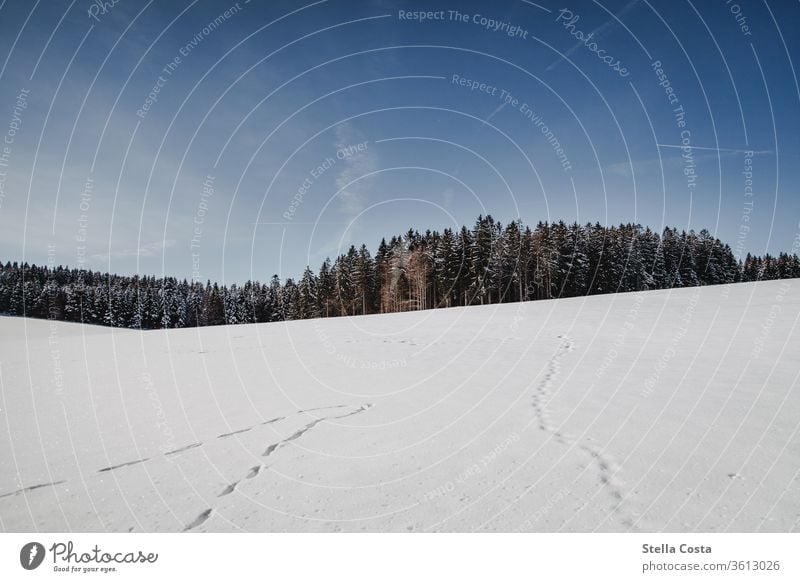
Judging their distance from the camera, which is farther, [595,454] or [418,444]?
[418,444]

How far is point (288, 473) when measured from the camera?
11.8 feet

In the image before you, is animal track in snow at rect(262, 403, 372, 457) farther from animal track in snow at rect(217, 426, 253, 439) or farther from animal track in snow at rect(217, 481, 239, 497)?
animal track in snow at rect(217, 426, 253, 439)

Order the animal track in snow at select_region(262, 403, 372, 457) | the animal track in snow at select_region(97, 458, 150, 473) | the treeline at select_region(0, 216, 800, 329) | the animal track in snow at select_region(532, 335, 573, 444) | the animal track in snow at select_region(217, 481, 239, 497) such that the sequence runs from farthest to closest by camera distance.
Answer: the treeline at select_region(0, 216, 800, 329), the animal track in snow at select_region(532, 335, 573, 444), the animal track in snow at select_region(262, 403, 372, 457), the animal track in snow at select_region(97, 458, 150, 473), the animal track in snow at select_region(217, 481, 239, 497)

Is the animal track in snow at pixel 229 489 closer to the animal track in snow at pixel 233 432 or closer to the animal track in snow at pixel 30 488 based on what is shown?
the animal track in snow at pixel 233 432

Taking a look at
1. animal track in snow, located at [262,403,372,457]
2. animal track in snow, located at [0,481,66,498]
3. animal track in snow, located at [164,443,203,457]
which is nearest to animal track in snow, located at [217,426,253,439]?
animal track in snow, located at [164,443,203,457]

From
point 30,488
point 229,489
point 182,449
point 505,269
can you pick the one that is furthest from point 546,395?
point 505,269

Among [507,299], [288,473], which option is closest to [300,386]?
[288,473]

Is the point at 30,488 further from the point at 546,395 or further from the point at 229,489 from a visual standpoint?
the point at 546,395

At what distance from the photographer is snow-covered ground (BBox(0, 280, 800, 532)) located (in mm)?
2975

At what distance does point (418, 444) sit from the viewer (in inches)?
167

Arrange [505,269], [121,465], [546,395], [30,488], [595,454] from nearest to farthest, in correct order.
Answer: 1. [30,488]
2. [595,454]
3. [121,465]
4. [546,395]
5. [505,269]

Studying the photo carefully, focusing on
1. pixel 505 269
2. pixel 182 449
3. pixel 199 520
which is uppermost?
pixel 505 269

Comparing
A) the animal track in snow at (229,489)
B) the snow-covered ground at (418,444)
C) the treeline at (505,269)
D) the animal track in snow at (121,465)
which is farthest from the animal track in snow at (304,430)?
the treeline at (505,269)
